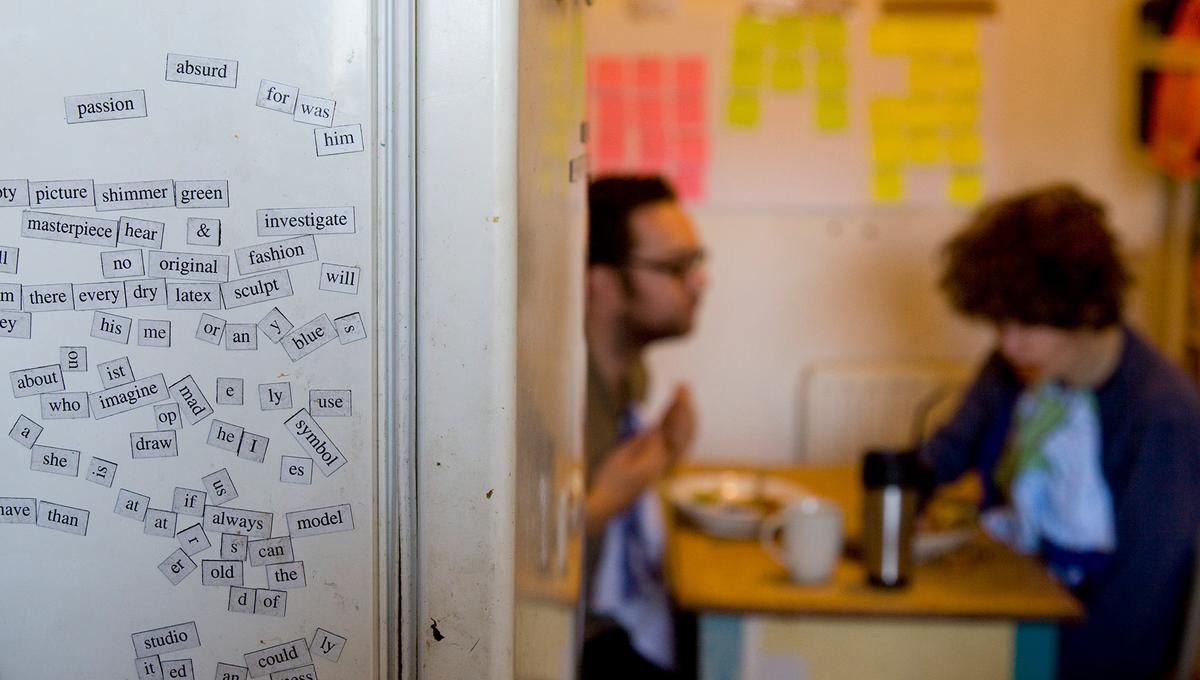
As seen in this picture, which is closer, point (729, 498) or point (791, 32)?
point (729, 498)

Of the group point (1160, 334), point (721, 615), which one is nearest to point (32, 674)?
point (721, 615)

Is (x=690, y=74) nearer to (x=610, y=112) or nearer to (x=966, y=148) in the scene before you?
(x=610, y=112)

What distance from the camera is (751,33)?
318 cm

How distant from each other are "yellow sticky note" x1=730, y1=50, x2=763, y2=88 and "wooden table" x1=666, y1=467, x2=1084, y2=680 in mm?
1653

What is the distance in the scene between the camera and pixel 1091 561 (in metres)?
2.14

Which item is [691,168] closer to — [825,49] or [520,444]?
[825,49]

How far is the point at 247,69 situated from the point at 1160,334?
3087 millimetres

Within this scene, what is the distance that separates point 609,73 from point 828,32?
616 mm

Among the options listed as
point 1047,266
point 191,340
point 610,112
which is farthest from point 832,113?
point 191,340

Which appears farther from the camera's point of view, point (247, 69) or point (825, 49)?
point (825, 49)

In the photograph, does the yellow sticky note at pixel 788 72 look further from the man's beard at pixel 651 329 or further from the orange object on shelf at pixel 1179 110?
the man's beard at pixel 651 329

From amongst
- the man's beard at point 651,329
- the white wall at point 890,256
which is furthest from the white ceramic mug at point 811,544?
the white wall at point 890,256

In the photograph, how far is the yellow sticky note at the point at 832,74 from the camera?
3182 mm

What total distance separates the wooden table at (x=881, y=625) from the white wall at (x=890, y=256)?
1.37 m
